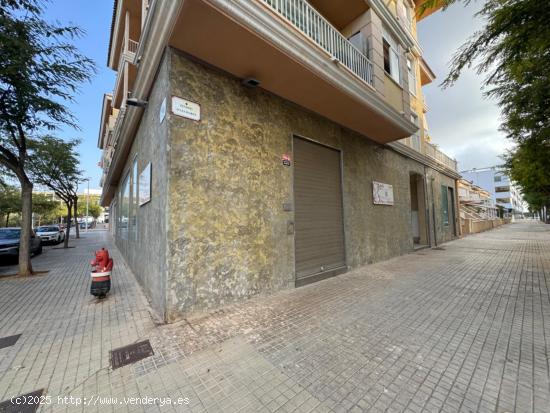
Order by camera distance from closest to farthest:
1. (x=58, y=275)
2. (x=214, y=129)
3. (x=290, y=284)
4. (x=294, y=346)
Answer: (x=294, y=346)
(x=214, y=129)
(x=290, y=284)
(x=58, y=275)

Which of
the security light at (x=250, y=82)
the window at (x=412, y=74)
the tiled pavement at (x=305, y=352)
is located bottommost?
Result: the tiled pavement at (x=305, y=352)

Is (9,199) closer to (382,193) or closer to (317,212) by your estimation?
(317,212)

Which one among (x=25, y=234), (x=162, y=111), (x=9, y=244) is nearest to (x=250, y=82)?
(x=162, y=111)

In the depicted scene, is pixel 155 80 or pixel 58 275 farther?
pixel 58 275

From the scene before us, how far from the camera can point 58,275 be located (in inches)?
264

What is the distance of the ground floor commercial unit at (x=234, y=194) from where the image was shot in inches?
138

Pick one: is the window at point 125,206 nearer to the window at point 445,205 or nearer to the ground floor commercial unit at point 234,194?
the ground floor commercial unit at point 234,194

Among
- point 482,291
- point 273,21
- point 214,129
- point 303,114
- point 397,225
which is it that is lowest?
point 482,291

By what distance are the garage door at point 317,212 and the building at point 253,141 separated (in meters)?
0.04

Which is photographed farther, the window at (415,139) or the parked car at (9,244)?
the window at (415,139)

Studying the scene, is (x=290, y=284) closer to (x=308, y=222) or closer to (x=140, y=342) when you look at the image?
(x=308, y=222)

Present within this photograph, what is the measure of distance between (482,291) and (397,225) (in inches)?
177

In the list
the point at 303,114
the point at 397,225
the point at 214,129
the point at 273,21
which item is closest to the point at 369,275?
the point at 397,225

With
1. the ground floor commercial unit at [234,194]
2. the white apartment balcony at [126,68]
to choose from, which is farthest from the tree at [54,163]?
the ground floor commercial unit at [234,194]
